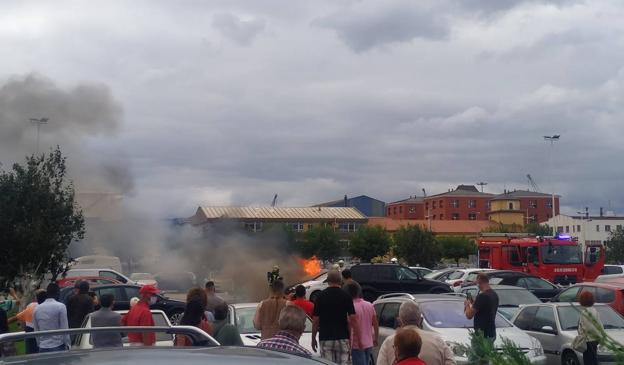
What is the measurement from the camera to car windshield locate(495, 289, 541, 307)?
19.8 meters

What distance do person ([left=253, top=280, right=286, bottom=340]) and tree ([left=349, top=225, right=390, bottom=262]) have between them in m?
53.4

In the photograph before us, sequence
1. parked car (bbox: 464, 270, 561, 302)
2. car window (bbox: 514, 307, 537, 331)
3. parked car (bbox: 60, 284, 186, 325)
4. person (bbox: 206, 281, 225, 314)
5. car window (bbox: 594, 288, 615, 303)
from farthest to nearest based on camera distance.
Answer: parked car (bbox: 464, 270, 561, 302), parked car (bbox: 60, 284, 186, 325), car window (bbox: 594, 288, 615, 303), car window (bbox: 514, 307, 537, 331), person (bbox: 206, 281, 225, 314)

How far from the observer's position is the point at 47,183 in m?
25.5

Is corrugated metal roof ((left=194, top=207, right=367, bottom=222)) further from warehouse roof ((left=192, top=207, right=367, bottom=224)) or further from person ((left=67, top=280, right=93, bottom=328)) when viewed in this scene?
person ((left=67, top=280, right=93, bottom=328))

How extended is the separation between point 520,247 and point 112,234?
22.5 meters

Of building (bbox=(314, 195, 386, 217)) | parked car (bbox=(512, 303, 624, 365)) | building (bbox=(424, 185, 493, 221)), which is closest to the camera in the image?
parked car (bbox=(512, 303, 624, 365))

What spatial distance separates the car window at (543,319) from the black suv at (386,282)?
12330 mm

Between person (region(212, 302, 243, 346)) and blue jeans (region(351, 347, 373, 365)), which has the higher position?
person (region(212, 302, 243, 346))

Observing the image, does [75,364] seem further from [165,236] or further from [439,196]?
[439,196]

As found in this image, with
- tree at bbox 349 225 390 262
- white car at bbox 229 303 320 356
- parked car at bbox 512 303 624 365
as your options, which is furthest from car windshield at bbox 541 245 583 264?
tree at bbox 349 225 390 262

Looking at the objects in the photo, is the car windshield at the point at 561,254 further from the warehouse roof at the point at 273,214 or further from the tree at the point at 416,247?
the tree at the point at 416,247

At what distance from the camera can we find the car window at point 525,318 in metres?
15.8

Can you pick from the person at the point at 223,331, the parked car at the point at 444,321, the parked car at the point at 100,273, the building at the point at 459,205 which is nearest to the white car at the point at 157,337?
the person at the point at 223,331

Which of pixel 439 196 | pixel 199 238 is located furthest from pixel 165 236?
A: pixel 439 196
